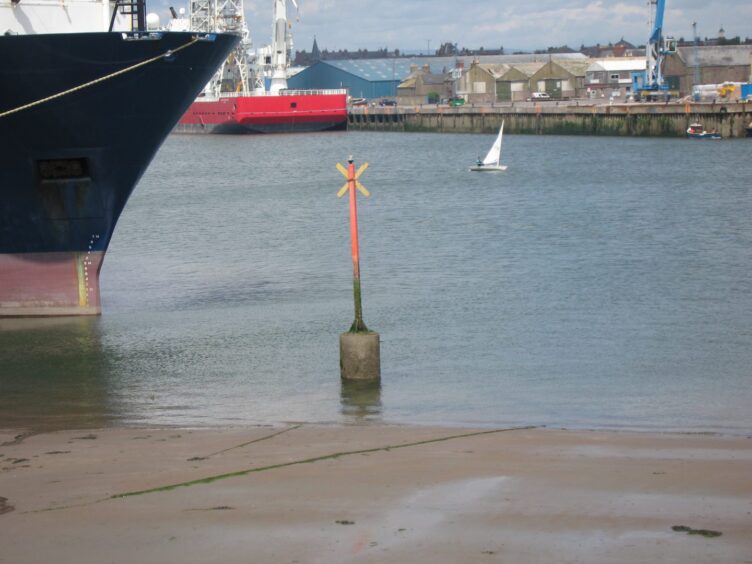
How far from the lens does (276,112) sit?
290 ft

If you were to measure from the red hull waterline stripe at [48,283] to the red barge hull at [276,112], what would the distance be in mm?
71563

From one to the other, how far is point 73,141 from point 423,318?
577 cm

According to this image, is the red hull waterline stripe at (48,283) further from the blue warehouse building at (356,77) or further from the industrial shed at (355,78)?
the industrial shed at (355,78)

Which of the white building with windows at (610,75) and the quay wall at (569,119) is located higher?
the white building with windows at (610,75)

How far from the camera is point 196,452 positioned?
30.7 ft

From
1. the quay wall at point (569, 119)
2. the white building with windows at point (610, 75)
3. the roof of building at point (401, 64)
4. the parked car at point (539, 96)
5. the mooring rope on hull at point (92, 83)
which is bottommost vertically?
the quay wall at point (569, 119)

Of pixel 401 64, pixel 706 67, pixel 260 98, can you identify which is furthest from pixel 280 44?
pixel 401 64

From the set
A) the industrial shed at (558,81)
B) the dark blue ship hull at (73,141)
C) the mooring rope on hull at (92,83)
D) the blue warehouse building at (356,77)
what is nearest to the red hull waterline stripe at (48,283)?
the dark blue ship hull at (73,141)

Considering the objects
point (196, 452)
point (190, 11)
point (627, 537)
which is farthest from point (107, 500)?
point (190, 11)

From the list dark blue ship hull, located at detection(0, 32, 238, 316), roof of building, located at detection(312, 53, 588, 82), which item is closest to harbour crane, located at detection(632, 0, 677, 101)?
roof of building, located at detection(312, 53, 588, 82)

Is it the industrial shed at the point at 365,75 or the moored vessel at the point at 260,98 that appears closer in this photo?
the moored vessel at the point at 260,98

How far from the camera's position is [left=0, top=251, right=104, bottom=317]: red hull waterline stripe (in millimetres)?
17219

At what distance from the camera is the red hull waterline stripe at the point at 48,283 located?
17.2 metres

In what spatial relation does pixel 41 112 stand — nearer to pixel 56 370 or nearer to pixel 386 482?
pixel 56 370
